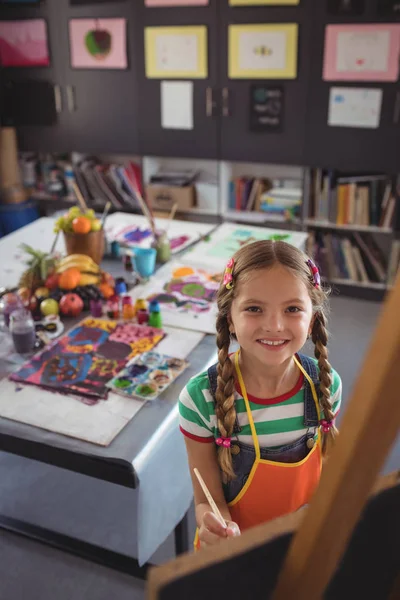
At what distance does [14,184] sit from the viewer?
434cm

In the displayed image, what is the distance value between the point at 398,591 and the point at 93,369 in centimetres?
131

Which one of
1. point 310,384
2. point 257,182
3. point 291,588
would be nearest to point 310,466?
point 310,384

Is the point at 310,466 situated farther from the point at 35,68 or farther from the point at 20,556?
the point at 35,68

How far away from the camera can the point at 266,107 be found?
3637 mm

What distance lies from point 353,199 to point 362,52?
2.84ft

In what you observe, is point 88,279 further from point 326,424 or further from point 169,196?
point 169,196

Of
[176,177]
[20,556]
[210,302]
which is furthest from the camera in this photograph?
[176,177]

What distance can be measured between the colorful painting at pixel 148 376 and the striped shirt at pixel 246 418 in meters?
0.40

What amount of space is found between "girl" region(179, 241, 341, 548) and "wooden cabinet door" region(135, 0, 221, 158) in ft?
9.39

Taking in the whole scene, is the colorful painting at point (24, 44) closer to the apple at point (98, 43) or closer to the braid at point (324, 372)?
the apple at point (98, 43)

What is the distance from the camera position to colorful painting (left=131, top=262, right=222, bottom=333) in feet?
6.33

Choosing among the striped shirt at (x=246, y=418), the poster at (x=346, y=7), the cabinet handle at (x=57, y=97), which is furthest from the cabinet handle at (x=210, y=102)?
the striped shirt at (x=246, y=418)

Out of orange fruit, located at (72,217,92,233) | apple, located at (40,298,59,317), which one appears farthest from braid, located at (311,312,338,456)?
orange fruit, located at (72,217,92,233)

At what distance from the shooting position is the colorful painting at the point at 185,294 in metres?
1.93
